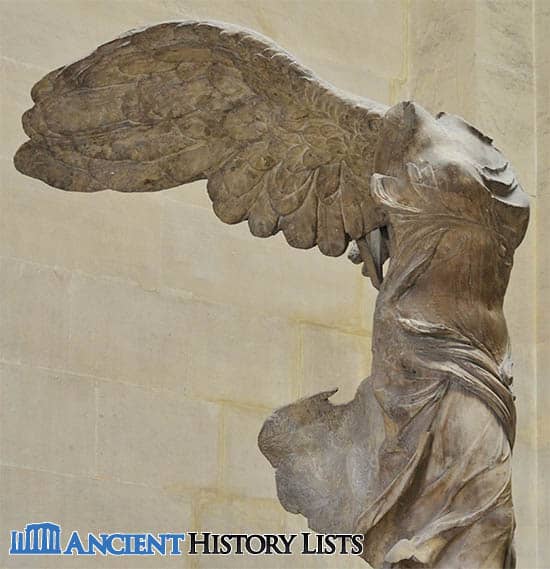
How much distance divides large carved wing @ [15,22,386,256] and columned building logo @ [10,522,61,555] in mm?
1237

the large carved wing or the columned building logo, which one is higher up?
the large carved wing

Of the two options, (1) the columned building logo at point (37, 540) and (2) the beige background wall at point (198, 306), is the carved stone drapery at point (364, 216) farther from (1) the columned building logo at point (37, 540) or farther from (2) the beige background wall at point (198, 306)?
(1) the columned building logo at point (37, 540)

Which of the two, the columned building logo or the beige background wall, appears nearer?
the columned building logo

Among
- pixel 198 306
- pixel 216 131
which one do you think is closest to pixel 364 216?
pixel 216 131

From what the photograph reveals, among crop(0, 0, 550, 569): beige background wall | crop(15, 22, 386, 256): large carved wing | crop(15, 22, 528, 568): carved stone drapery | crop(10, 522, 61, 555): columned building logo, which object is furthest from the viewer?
crop(0, 0, 550, 569): beige background wall

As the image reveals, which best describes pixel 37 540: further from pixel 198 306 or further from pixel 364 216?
pixel 364 216

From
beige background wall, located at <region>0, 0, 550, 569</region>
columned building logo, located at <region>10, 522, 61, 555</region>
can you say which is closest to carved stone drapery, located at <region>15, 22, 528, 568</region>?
beige background wall, located at <region>0, 0, 550, 569</region>

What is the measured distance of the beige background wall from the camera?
7.96 m

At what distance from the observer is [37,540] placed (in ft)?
25.5

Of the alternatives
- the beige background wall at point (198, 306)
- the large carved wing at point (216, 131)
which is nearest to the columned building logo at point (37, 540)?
the beige background wall at point (198, 306)

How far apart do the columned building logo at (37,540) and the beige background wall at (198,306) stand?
0.11 feet

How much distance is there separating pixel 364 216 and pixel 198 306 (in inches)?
64.1

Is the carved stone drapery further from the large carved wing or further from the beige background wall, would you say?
the beige background wall

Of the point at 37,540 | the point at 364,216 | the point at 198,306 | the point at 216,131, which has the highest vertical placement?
the point at 198,306
